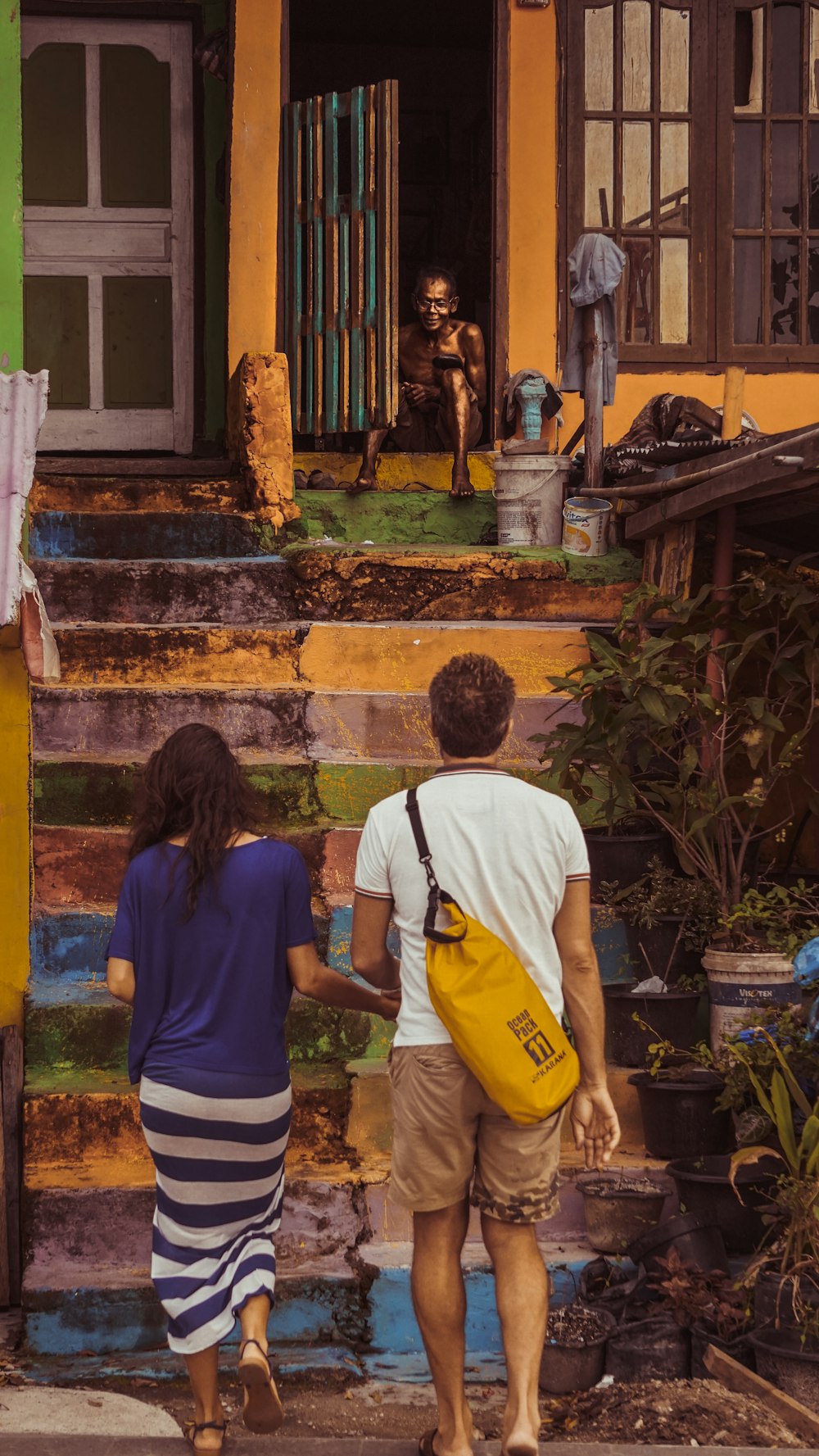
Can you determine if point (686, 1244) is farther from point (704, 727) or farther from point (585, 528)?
point (585, 528)

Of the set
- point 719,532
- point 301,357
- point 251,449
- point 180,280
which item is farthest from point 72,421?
point 719,532

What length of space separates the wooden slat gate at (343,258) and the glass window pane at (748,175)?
2.01 meters

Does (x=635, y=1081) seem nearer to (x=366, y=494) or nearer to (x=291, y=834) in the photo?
(x=291, y=834)

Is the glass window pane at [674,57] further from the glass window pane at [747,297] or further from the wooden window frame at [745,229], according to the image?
the glass window pane at [747,297]

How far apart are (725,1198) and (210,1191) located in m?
1.75

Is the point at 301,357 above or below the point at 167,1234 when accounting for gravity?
above

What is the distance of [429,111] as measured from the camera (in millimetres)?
11617

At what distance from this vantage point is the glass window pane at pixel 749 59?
895 centimetres

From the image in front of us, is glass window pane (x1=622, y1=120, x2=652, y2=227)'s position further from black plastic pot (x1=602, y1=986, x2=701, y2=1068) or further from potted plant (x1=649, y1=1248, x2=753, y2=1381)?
potted plant (x1=649, y1=1248, x2=753, y2=1381)

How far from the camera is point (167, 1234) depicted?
3631 mm

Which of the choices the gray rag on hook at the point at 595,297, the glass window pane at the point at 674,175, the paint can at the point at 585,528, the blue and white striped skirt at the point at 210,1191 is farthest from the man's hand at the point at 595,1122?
the glass window pane at the point at 674,175

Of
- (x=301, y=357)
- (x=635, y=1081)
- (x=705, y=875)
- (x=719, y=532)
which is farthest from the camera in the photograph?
(x=301, y=357)

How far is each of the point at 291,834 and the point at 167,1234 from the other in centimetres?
223

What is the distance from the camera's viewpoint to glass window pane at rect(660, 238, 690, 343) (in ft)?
29.2
